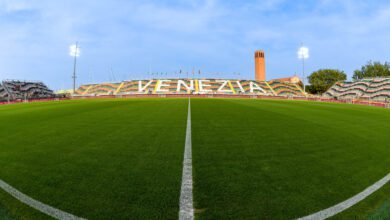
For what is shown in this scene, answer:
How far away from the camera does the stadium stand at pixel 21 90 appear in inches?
2472

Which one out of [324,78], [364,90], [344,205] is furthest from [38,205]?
[324,78]

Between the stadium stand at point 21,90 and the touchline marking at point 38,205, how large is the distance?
66.8 metres

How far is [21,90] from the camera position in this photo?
229 ft

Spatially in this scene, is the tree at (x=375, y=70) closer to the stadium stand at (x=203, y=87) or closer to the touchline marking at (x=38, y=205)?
the stadium stand at (x=203, y=87)

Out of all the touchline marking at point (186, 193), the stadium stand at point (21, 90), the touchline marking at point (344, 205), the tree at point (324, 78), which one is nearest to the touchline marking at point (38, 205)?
the touchline marking at point (186, 193)

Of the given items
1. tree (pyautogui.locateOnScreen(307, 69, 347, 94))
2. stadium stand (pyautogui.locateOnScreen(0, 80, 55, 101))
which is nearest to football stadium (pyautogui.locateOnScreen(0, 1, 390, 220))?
stadium stand (pyautogui.locateOnScreen(0, 80, 55, 101))

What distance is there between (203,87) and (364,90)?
51.4m

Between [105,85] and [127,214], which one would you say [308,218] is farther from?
[105,85]

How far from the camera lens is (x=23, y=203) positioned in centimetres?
282

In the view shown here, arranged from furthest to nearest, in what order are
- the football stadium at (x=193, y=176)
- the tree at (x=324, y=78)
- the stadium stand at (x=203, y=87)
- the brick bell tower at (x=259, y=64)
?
the brick bell tower at (x=259, y=64) < the tree at (x=324, y=78) < the stadium stand at (x=203, y=87) < the football stadium at (x=193, y=176)

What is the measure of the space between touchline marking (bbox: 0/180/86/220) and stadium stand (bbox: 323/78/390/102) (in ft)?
229

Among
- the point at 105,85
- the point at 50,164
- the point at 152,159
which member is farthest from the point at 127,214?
the point at 105,85

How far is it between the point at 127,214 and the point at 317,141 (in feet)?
18.5

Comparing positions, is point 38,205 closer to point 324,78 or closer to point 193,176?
point 193,176
